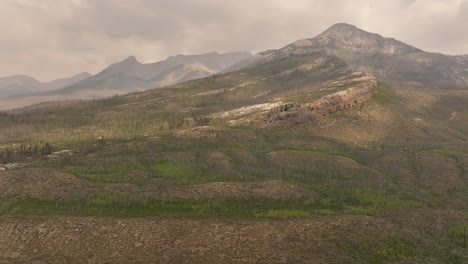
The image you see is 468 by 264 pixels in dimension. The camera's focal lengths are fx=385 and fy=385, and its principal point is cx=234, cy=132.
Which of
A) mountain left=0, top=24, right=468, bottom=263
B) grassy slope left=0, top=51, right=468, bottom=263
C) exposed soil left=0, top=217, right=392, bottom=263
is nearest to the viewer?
exposed soil left=0, top=217, right=392, bottom=263

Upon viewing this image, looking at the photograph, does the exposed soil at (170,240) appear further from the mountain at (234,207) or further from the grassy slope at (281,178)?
the grassy slope at (281,178)

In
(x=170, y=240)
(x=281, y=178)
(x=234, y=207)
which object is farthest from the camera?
(x=281, y=178)

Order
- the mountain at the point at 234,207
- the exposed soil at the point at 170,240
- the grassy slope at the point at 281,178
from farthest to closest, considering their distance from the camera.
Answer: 1. the grassy slope at the point at 281,178
2. the mountain at the point at 234,207
3. the exposed soil at the point at 170,240

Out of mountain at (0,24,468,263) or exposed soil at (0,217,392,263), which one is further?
mountain at (0,24,468,263)

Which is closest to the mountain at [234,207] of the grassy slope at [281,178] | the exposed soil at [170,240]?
the exposed soil at [170,240]

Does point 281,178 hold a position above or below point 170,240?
below

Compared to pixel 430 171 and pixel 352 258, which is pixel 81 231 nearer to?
pixel 352 258

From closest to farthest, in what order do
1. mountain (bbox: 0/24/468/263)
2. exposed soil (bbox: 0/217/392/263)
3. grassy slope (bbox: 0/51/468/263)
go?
exposed soil (bbox: 0/217/392/263), mountain (bbox: 0/24/468/263), grassy slope (bbox: 0/51/468/263)

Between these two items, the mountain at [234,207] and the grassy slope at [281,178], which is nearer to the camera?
the mountain at [234,207]

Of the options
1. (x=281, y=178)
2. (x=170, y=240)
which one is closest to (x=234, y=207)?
(x=170, y=240)

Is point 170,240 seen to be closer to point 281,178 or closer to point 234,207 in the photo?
point 234,207

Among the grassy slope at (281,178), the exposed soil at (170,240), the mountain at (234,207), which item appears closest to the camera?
the exposed soil at (170,240)

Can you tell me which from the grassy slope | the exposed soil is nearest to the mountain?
the exposed soil

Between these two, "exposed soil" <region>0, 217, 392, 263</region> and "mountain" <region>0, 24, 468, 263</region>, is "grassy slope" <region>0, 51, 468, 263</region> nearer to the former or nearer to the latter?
"mountain" <region>0, 24, 468, 263</region>
